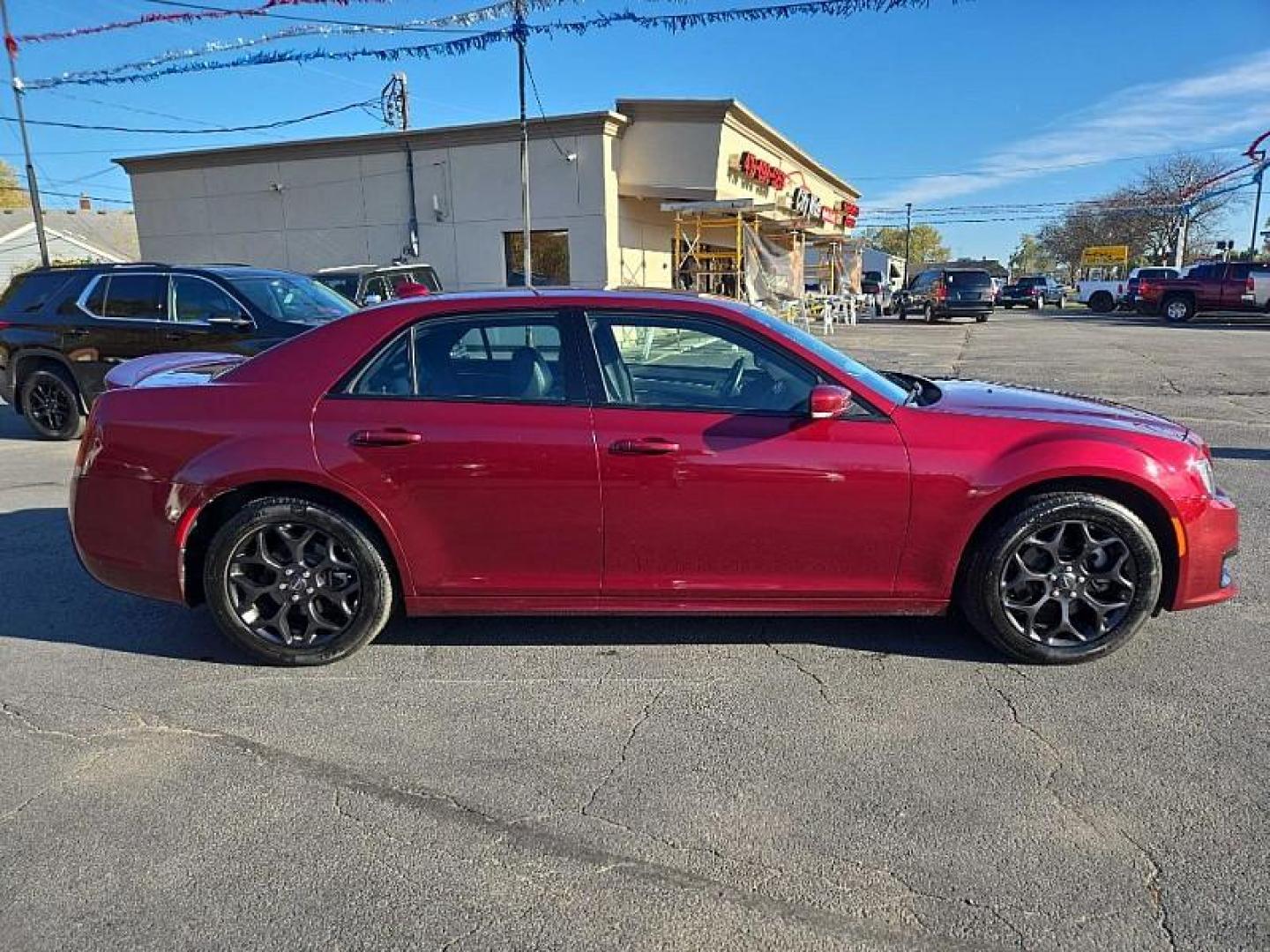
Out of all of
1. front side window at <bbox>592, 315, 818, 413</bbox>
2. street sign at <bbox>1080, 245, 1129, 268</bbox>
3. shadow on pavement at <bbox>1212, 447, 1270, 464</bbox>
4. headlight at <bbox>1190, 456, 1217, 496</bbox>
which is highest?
street sign at <bbox>1080, 245, 1129, 268</bbox>

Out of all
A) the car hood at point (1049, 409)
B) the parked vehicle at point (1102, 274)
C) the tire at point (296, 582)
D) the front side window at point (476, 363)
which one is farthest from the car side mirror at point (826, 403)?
the parked vehicle at point (1102, 274)

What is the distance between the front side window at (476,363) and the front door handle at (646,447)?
0.33 meters

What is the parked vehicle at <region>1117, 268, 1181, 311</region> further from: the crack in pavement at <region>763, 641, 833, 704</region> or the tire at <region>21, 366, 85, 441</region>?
the tire at <region>21, 366, 85, 441</region>

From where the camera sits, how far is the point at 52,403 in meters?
8.88

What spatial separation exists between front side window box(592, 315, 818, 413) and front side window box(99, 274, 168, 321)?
6.92 metres

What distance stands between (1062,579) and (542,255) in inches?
634

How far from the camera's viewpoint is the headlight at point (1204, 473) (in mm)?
3461

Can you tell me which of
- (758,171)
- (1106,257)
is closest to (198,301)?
(758,171)

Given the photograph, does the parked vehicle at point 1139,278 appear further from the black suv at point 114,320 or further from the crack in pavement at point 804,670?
the crack in pavement at point 804,670

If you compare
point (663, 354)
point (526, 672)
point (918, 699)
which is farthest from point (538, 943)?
point (663, 354)

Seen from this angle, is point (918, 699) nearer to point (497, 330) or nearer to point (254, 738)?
point (497, 330)

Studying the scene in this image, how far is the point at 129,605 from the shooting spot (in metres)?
4.31

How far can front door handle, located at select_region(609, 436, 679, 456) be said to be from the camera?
3350 millimetres

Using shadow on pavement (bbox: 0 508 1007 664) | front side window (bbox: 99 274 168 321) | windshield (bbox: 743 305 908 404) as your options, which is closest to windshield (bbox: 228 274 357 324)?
front side window (bbox: 99 274 168 321)
